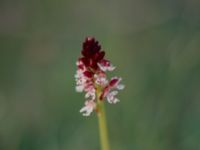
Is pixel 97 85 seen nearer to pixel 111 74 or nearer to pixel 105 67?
pixel 105 67

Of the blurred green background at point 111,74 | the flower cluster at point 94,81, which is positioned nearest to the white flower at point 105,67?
the flower cluster at point 94,81

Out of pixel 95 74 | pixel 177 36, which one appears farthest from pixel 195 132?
pixel 95 74

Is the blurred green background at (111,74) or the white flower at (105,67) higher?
the blurred green background at (111,74)

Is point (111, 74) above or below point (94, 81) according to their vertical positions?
above

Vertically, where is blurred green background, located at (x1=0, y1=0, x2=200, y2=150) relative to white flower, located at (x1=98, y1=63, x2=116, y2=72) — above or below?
above

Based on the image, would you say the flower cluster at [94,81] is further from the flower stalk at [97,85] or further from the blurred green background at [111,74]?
the blurred green background at [111,74]

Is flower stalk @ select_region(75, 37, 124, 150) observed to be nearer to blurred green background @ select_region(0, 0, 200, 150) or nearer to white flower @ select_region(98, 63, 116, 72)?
white flower @ select_region(98, 63, 116, 72)

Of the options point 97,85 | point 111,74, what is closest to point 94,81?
point 97,85

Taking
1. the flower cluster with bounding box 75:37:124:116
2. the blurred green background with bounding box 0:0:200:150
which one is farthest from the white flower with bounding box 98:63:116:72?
the blurred green background with bounding box 0:0:200:150
